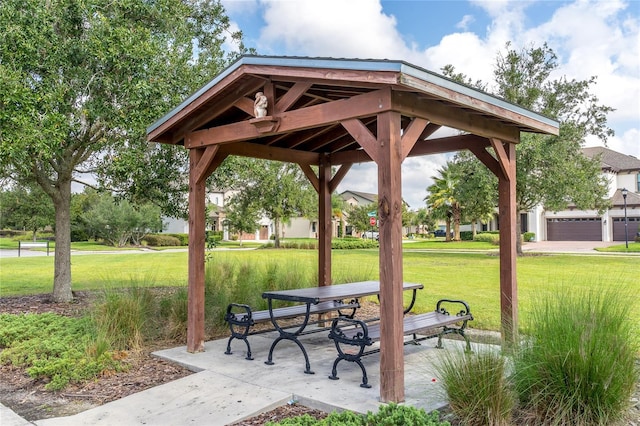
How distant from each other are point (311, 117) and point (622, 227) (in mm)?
43931

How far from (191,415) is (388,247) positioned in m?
2.12

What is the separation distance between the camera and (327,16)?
9633 mm

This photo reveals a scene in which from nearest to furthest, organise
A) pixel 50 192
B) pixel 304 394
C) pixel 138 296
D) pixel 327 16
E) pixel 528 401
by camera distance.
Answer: pixel 528 401 → pixel 304 394 → pixel 138 296 → pixel 50 192 → pixel 327 16

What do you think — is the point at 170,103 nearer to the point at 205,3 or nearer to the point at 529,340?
the point at 205,3

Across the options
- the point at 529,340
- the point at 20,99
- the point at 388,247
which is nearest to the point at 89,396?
the point at 388,247

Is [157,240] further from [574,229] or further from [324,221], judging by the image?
[574,229]

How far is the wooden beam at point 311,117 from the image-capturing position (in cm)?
423

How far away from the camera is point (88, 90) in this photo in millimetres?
8078

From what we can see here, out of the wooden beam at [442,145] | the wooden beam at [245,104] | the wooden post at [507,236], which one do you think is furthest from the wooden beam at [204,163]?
the wooden post at [507,236]

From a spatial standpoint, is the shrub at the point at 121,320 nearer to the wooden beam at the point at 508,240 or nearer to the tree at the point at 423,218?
the wooden beam at the point at 508,240

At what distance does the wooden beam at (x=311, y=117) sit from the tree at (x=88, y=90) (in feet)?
8.12

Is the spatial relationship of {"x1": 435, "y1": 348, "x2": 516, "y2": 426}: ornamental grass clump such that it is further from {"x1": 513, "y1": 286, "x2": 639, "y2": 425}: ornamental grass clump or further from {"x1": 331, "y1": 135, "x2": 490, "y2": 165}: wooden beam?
{"x1": 331, "y1": 135, "x2": 490, "y2": 165}: wooden beam

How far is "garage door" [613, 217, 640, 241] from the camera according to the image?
4025 centimetres

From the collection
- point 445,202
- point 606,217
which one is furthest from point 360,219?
point 606,217
